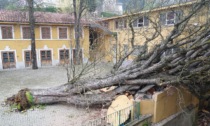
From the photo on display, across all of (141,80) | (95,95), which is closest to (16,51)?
(95,95)

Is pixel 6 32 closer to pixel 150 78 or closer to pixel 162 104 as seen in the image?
pixel 150 78

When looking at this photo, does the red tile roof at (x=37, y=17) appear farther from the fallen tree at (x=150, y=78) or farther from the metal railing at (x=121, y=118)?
the metal railing at (x=121, y=118)

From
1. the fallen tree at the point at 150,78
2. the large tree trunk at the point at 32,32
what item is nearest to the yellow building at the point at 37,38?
the large tree trunk at the point at 32,32

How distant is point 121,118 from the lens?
6.93 metres

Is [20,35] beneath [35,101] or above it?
above

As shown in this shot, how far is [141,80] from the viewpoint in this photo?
26.8 feet

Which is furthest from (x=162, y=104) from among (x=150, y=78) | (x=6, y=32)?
(x=6, y=32)

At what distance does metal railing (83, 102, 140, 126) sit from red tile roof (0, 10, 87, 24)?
1744 cm

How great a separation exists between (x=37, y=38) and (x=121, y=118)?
18.1 meters

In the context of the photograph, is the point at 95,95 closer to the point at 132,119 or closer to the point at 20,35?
the point at 132,119

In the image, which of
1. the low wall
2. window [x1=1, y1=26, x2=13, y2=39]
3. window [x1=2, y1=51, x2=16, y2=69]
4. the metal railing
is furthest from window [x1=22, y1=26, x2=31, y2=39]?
the low wall

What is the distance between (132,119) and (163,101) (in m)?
1.64

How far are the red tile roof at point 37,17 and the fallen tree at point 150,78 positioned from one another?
1379 centimetres

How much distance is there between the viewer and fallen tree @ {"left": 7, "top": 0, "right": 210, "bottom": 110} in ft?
25.4
